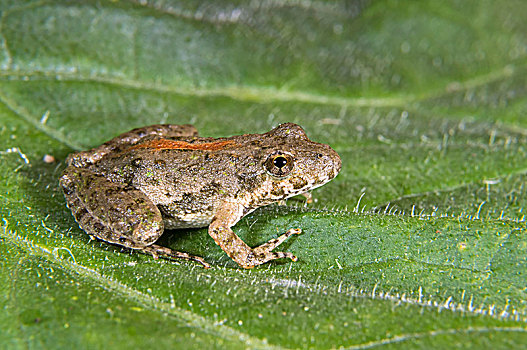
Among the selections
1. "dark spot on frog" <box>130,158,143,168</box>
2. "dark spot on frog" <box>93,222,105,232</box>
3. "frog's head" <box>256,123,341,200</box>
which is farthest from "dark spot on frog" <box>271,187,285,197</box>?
"dark spot on frog" <box>93,222,105,232</box>

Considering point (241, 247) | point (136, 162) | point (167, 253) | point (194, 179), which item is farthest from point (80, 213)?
point (241, 247)

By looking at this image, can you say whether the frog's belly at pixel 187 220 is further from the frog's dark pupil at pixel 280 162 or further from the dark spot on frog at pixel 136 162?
the frog's dark pupil at pixel 280 162

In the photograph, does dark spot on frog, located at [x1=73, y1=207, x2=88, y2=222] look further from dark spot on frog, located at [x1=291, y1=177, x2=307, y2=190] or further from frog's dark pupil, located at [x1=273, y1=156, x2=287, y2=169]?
dark spot on frog, located at [x1=291, y1=177, x2=307, y2=190]

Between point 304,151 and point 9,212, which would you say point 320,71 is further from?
point 9,212

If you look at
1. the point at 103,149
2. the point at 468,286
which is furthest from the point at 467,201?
the point at 103,149

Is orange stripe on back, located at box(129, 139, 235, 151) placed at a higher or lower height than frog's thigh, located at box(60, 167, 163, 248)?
higher

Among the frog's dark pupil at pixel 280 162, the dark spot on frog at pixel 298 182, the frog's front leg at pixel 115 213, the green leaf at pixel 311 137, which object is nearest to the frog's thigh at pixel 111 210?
the frog's front leg at pixel 115 213

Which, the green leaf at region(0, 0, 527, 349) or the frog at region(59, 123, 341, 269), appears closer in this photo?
the green leaf at region(0, 0, 527, 349)

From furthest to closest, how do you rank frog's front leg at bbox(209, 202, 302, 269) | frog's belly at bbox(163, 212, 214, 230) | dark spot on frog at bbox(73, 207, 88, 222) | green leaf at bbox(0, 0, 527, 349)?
1. frog's belly at bbox(163, 212, 214, 230)
2. dark spot on frog at bbox(73, 207, 88, 222)
3. frog's front leg at bbox(209, 202, 302, 269)
4. green leaf at bbox(0, 0, 527, 349)
